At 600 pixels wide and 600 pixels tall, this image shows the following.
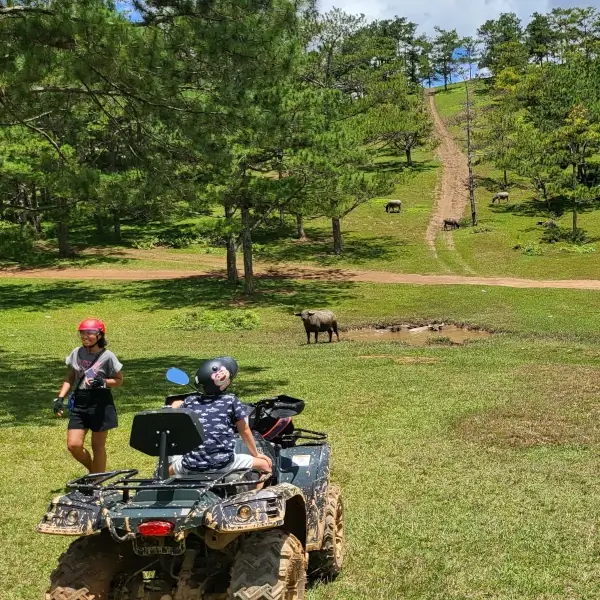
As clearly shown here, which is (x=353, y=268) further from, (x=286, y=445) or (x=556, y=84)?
(x=286, y=445)

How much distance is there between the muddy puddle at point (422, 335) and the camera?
75.4 feet

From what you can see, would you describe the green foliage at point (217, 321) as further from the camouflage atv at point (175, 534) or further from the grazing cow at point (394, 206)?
the grazing cow at point (394, 206)

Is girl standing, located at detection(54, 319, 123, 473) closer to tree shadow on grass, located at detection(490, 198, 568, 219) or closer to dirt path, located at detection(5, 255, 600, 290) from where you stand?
dirt path, located at detection(5, 255, 600, 290)

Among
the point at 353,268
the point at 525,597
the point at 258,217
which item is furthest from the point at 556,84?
the point at 525,597

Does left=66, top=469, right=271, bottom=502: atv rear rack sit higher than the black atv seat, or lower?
lower

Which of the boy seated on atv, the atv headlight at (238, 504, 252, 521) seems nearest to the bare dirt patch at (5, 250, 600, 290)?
the boy seated on atv

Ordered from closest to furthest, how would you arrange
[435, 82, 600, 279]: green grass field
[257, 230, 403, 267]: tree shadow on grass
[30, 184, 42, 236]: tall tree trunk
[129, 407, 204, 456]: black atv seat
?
[129, 407, 204, 456]: black atv seat < [30, 184, 42, 236]: tall tree trunk < [435, 82, 600, 279]: green grass field < [257, 230, 403, 267]: tree shadow on grass

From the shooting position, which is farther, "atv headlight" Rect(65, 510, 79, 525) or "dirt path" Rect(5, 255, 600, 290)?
"dirt path" Rect(5, 255, 600, 290)

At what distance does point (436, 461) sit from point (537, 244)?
124 feet

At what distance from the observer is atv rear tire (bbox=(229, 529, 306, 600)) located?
13.1ft

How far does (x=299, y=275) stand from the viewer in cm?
3962

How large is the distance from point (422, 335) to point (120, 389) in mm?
12331

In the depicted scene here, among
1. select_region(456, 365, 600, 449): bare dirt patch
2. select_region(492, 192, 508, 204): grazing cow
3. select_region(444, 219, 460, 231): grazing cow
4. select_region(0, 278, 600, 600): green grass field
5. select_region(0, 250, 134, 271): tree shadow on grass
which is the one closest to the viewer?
select_region(0, 278, 600, 600): green grass field

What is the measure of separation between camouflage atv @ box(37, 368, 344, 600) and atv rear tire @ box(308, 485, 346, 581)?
0.87 m
